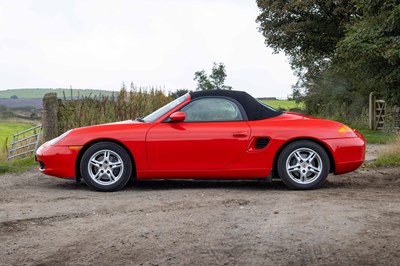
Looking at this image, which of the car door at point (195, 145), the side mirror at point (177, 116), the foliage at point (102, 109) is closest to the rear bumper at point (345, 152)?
the car door at point (195, 145)

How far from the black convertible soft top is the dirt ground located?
3.44 feet

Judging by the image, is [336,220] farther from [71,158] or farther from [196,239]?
[71,158]

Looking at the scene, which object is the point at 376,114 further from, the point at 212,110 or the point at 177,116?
the point at 177,116

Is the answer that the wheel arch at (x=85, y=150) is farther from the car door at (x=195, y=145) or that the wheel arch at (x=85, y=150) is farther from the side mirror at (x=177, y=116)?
the side mirror at (x=177, y=116)

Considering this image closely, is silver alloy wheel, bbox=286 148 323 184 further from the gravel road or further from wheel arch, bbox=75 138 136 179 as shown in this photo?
wheel arch, bbox=75 138 136 179

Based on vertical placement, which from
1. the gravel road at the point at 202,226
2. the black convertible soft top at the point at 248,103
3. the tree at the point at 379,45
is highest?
the tree at the point at 379,45

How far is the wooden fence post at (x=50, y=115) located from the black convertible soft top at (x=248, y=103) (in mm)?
6817

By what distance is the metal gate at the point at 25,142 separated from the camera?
16127 millimetres

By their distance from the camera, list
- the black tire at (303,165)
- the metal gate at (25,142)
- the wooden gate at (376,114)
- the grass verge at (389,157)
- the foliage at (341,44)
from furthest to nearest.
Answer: the wooden gate at (376,114) < the foliage at (341,44) < the metal gate at (25,142) < the grass verge at (389,157) < the black tire at (303,165)

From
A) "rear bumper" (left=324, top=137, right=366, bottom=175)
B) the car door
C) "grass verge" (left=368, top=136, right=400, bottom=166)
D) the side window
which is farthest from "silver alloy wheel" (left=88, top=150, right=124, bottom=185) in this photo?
"grass verge" (left=368, top=136, right=400, bottom=166)

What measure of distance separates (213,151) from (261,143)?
2.21 feet

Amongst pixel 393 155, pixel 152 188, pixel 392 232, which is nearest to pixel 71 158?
pixel 152 188

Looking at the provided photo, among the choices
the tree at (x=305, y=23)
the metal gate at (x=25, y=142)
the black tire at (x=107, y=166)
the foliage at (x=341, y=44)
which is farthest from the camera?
the tree at (x=305, y=23)

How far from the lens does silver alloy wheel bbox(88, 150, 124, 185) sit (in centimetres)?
850
